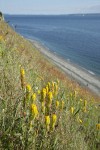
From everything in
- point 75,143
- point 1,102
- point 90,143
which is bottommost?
point 90,143

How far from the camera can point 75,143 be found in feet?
15.0

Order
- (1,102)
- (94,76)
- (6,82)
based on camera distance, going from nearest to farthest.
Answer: (1,102)
(6,82)
(94,76)

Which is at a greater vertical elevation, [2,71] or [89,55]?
[2,71]

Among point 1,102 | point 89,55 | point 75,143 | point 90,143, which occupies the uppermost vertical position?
point 1,102

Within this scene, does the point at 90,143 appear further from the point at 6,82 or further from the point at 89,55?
the point at 89,55

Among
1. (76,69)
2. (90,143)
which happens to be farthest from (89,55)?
(90,143)

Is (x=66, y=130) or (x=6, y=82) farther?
(x=6, y=82)

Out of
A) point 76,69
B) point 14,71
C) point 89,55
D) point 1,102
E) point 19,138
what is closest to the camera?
point 19,138

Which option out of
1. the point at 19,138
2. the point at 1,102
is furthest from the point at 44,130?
the point at 1,102

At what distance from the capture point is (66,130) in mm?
4758

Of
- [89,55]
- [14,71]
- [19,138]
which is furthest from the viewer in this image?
[89,55]

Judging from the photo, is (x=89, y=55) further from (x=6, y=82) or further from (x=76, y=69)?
(x=6, y=82)

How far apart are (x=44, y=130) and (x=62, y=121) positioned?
1.73 ft

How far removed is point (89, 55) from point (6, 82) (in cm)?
3990
